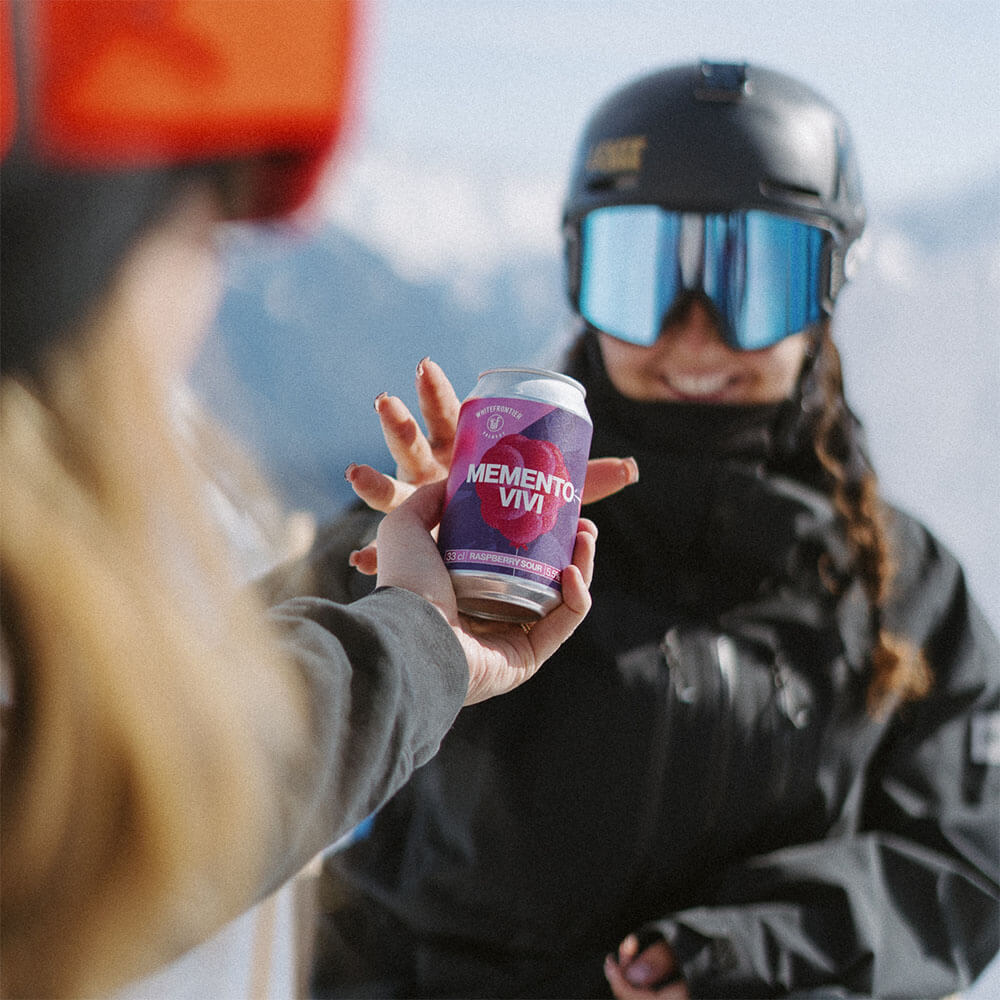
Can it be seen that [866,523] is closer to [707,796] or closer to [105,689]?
[707,796]

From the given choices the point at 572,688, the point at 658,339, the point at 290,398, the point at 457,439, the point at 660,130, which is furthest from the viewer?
the point at 290,398

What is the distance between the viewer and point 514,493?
88 cm

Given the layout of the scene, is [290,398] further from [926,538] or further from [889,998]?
[889,998]

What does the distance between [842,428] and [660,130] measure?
57 cm

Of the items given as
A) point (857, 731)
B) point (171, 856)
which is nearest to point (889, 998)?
point (857, 731)

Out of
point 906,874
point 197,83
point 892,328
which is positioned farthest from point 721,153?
point 892,328

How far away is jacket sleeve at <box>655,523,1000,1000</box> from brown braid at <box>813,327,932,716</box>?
29mm

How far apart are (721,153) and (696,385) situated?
1.21 feet

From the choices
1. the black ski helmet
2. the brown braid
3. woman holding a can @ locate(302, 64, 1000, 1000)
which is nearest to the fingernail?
woman holding a can @ locate(302, 64, 1000, 1000)

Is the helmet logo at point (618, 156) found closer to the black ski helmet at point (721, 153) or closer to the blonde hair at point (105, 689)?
the black ski helmet at point (721, 153)

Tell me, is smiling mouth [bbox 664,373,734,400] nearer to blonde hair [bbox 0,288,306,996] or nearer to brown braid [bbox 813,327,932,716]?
brown braid [bbox 813,327,932,716]

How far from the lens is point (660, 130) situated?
1.61m

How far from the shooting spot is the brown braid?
1450mm

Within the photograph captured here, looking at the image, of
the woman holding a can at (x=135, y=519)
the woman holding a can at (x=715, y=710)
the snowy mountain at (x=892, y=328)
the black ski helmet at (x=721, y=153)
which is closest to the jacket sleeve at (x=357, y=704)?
the woman holding a can at (x=135, y=519)
